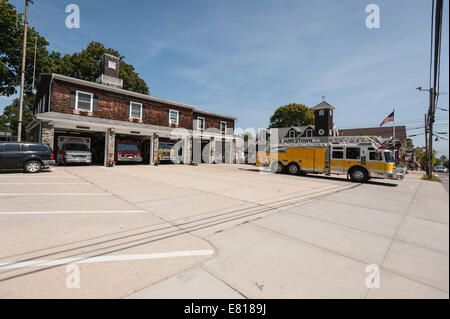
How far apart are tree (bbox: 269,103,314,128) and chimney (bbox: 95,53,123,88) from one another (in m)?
41.6

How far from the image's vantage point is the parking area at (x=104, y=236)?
7.80 feet

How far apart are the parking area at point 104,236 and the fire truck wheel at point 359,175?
8205 mm

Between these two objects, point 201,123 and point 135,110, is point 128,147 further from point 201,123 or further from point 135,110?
point 201,123

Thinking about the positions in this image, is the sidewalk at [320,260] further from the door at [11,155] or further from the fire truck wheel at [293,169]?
the door at [11,155]

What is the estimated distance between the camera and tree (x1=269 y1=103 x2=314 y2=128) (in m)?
51.8

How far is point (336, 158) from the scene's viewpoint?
44.3 feet

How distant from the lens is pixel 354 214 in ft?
17.8

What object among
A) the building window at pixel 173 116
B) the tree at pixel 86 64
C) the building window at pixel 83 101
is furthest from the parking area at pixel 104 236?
the tree at pixel 86 64

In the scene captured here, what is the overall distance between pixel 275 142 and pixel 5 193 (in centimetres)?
1483

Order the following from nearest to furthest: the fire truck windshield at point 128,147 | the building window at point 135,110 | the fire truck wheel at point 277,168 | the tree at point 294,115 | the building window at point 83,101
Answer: the fire truck wheel at point 277,168 < the building window at point 83,101 < the building window at point 135,110 < the fire truck windshield at point 128,147 < the tree at point 294,115

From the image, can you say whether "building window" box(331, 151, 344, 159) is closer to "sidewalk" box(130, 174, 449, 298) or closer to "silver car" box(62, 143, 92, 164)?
"sidewalk" box(130, 174, 449, 298)

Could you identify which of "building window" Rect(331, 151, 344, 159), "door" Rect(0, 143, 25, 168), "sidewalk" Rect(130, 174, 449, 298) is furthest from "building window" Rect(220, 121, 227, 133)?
"sidewalk" Rect(130, 174, 449, 298)

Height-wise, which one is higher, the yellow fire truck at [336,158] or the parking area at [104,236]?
the yellow fire truck at [336,158]
